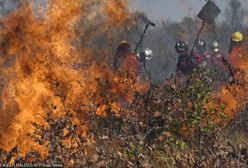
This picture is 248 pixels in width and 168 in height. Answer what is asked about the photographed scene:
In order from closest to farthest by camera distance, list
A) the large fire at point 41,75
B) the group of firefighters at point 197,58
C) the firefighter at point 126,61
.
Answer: the large fire at point 41,75, the firefighter at point 126,61, the group of firefighters at point 197,58

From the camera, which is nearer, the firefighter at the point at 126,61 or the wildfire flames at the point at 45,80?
the wildfire flames at the point at 45,80

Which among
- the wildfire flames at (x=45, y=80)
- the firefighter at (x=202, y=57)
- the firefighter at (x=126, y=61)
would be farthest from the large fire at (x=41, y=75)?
the firefighter at (x=202, y=57)

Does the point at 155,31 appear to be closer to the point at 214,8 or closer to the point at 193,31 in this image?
the point at 193,31

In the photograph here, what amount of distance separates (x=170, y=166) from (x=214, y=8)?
20.1 feet

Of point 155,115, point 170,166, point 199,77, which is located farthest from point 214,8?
point 170,166

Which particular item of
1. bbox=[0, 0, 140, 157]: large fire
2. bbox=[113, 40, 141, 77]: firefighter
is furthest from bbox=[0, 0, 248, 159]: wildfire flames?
bbox=[113, 40, 141, 77]: firefighter

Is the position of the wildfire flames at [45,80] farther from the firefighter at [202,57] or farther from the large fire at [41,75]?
the firefighter at [202,57]

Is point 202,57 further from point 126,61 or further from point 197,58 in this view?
point 126,61

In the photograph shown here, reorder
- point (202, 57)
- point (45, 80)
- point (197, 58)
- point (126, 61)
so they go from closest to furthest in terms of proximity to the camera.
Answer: point (45, 80)
point (126, 61)
point (197, 58)
point (202, 57)

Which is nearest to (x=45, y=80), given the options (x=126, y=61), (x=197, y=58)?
(x=126, y=61)

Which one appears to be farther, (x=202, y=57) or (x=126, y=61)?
(x=202, y=57)

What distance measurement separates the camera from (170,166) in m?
5.48

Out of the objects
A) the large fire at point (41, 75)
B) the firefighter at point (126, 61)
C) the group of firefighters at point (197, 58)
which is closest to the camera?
the large fire at point (41, 75)

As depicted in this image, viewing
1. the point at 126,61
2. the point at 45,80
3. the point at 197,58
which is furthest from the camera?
the point at 197,58
